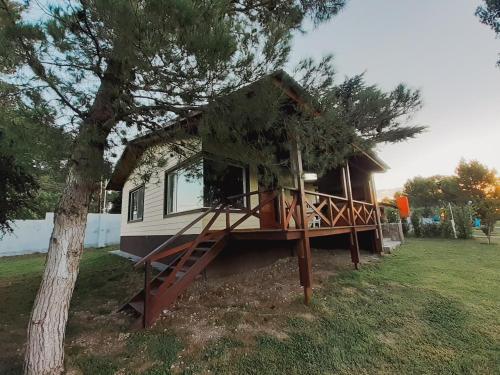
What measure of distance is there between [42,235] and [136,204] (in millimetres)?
7956

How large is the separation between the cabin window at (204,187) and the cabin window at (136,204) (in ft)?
8.60

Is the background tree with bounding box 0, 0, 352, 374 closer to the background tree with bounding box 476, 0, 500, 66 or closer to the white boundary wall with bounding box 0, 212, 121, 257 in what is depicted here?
the background tree with bounding box 476, 0, 500, 66

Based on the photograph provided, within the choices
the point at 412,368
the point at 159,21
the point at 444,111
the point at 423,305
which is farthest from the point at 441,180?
the point at 159,21

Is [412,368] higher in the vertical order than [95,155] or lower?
lower

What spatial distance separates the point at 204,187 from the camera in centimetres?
596

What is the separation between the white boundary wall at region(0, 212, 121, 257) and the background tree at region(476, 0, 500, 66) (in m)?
14.3

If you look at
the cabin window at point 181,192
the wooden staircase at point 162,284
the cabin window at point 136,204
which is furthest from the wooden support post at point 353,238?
the cabin window at point 136,204

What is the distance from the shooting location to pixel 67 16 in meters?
2.32

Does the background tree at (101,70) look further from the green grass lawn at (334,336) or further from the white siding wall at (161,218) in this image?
the white siding wall at (161,218)

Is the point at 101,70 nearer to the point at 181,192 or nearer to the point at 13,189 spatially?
the point at 181,192

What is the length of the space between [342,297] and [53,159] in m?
5.04

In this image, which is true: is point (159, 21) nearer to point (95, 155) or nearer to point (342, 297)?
point (95, 155)

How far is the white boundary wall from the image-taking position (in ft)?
41.5

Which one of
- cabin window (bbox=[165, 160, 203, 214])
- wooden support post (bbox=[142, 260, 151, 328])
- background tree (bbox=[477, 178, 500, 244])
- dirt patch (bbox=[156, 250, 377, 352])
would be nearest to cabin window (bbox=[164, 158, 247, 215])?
cabin window (bbox=[165, 160, 203, 214])
